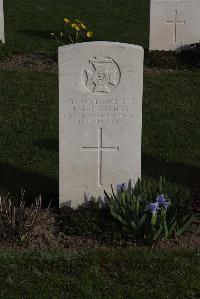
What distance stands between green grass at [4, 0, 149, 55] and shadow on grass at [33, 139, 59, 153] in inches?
183

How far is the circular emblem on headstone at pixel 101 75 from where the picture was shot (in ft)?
21.9

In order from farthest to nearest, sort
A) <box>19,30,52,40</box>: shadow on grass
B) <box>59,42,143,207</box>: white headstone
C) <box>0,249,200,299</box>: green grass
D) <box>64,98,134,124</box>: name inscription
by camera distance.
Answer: <box>19,30,52,40</box>: shadow on grass
<box>64,98,134,124</box>: name inscription
<box>59,42,143,207</box>: white headstone
<box>0,249,200,299</box>: green grass

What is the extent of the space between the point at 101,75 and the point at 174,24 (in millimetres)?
7226

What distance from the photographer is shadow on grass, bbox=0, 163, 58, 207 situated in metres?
7.66

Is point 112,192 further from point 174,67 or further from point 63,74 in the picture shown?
point 174,67

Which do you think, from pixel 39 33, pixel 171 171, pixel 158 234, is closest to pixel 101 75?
pixel 158 234

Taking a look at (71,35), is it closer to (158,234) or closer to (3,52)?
(3,52)

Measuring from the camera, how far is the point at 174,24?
44.4ft

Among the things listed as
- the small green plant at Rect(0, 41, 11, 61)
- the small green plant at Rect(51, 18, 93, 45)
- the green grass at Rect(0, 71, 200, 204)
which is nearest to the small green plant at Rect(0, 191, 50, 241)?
the green grass at Rect(0, 71, 200, 204)

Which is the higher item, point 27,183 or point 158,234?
point 27,183

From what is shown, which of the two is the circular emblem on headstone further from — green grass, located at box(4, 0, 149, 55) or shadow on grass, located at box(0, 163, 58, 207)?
green grass, located at box(4, 0, 149, 55)

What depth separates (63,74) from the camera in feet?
22.0

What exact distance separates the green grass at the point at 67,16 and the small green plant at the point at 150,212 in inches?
293

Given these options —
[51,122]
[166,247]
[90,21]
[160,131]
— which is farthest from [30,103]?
[90,21]
